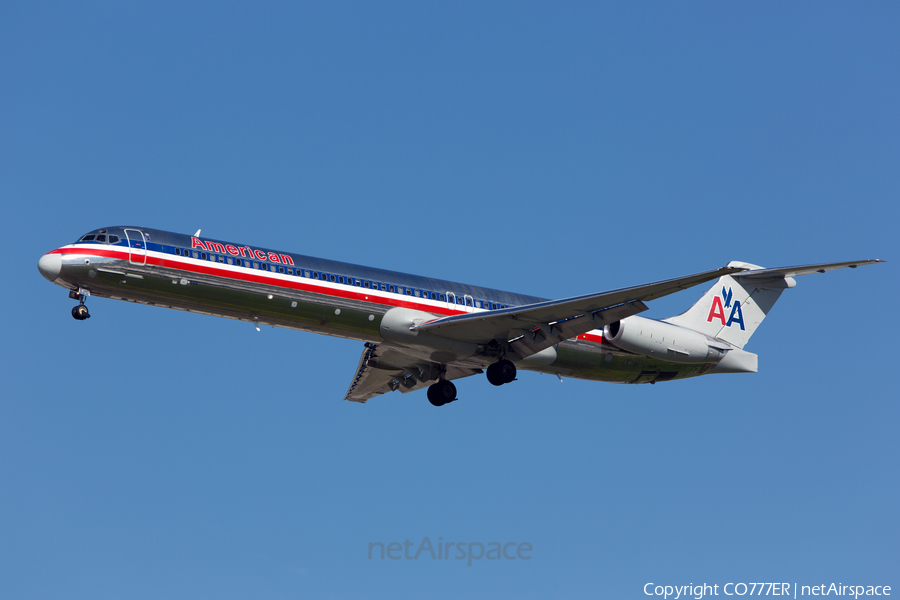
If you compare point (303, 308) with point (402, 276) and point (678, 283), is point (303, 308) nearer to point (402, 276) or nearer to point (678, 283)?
point (402, 276)

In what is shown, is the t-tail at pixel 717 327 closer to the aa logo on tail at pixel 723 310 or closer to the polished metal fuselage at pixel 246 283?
the aa logo on tail at pixel 723 310

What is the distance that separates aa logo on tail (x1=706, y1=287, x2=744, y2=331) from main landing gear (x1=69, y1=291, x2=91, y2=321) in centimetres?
1921

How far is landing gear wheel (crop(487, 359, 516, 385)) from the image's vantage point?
1042 inches

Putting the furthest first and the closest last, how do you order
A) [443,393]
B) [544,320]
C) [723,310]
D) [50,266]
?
1. [723,310]
2. [443,393]
3. [544,320]
4. [50,266]

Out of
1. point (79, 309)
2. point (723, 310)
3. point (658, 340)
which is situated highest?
point (723, 310)

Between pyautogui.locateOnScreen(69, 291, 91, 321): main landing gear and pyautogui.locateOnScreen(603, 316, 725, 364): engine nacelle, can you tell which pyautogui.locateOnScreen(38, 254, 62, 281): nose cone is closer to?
pyautogui.locateOnScreen(69, 291, 91, 321): main landing gear

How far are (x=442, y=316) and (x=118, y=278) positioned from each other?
8.57 m

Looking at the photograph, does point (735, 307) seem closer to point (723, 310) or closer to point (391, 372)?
point (723, 310)

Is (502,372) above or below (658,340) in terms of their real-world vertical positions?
below

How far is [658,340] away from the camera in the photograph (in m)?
28.4

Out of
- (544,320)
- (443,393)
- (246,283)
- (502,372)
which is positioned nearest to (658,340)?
(544,320)

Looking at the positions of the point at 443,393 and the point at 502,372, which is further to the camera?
the point at 443,393

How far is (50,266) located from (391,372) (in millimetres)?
11303

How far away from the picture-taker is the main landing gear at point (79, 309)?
74.5 feet
